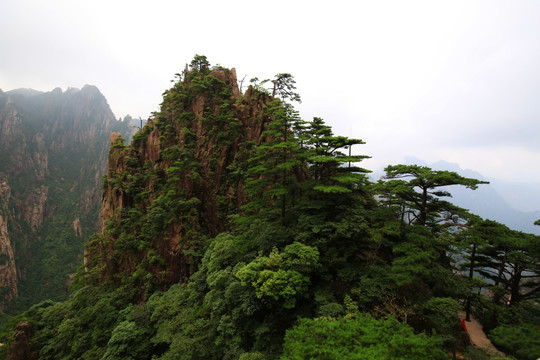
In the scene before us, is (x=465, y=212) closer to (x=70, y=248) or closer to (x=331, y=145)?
(x=331, y=145)

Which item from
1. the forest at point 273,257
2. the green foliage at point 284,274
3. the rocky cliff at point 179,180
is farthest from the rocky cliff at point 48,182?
the green foliage at point 284,274

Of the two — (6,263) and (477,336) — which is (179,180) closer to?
(477,336)

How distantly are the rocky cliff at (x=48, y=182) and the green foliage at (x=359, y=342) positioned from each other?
97.9 metres

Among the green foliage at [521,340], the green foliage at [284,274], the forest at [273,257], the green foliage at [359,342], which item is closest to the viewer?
the green foliage at [359,342]

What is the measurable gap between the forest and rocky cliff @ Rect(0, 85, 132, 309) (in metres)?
75.5

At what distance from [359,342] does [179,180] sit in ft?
75.4

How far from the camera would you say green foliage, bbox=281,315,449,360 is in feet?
21.9

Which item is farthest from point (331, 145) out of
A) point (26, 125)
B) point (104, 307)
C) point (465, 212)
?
point (26, 125)

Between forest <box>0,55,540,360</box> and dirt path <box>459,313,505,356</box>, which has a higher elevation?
forest <box>0,55,540,360</box>

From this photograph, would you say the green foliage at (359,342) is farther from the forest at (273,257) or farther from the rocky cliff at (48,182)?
the rocky cliff at (48,182)

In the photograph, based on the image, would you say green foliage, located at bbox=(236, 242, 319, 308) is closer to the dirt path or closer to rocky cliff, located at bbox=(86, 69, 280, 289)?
the dirt path

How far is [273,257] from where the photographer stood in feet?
39.3

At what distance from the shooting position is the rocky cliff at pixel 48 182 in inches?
2950

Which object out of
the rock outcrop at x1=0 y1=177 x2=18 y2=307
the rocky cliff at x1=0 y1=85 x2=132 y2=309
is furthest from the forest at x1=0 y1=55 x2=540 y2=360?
the rocky cliff at x1=0 y1=85 x2=132 y2=309
